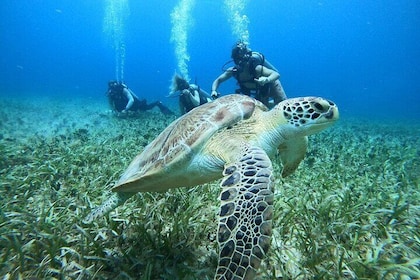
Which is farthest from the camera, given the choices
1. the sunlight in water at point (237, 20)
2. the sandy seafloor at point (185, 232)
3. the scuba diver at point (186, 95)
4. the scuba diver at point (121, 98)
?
the sunlight in water at point (237, 20)

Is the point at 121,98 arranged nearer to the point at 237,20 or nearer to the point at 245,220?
the point at 245,220

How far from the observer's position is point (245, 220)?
172 cm

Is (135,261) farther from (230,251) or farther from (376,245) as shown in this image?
(376,245)

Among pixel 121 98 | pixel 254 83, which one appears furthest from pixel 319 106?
pixel 121 98

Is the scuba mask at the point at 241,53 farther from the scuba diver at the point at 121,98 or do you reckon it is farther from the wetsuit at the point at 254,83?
the scuba diver at the point at 121,98

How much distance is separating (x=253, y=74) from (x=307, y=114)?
15.5ft

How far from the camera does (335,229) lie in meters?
2.54

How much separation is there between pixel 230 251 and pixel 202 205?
5.01 ft

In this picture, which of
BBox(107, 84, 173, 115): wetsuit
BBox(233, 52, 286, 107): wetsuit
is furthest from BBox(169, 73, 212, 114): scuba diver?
BBox(107, 84, 173, 115): wetsuit

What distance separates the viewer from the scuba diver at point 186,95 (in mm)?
8875

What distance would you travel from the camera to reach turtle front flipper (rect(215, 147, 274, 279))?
159 cm

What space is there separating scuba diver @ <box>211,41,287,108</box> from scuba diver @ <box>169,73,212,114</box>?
5.17 ft

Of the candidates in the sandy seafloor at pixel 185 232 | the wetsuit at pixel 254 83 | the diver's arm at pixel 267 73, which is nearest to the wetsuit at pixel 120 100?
the wetsuit at pixel 254 83

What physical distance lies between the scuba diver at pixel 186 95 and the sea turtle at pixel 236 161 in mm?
5882
